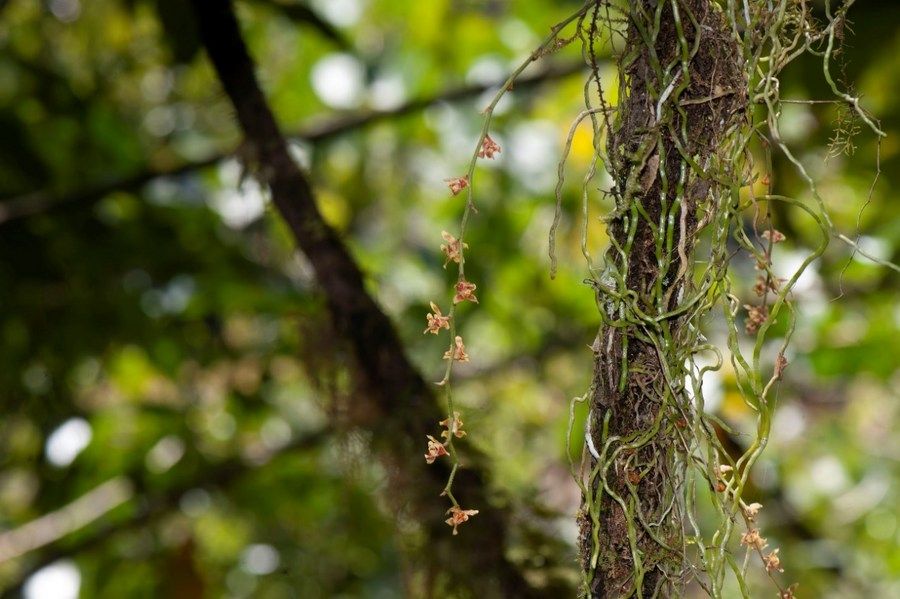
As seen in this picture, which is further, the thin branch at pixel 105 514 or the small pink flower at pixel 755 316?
the thin branch at pixel 105 514

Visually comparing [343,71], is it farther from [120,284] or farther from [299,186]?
[299,186]

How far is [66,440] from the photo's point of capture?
122 cm

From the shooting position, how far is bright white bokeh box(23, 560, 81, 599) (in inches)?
50.1

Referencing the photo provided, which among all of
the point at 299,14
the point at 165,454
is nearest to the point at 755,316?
the point at 299,14

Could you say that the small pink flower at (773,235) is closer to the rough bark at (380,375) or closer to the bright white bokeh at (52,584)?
the rough bark at (380,375)

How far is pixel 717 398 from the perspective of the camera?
43.3 inches

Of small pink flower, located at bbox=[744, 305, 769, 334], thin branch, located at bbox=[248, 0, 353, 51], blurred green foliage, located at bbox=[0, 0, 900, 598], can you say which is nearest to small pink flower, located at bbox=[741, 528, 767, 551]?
small pink flower, located at bbox=[744, 305, 769, 334]

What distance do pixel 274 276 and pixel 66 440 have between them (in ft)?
1.08

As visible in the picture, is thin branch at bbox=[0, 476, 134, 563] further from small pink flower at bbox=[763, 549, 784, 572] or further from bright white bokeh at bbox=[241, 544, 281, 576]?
small pink flower at bbox=[763, 549, 784, 572]

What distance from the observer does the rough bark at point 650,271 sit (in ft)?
1.41

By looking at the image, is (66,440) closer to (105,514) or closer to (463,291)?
(105,514)

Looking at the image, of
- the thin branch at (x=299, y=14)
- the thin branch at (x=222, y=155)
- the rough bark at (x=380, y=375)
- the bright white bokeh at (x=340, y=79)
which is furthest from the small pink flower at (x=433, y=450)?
the bright white bokeh at (x=340, y=79)

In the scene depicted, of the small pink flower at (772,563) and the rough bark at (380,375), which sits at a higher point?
the rough bark at (380,375)

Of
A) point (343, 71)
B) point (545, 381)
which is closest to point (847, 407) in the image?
point (545, 381)
